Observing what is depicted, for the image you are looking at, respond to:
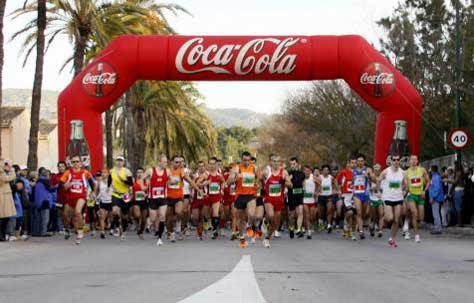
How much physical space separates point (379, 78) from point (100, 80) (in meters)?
7.55

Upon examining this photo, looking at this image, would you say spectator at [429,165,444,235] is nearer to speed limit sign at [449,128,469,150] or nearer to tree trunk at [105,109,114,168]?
speed limit sign at [449,128,469,150]

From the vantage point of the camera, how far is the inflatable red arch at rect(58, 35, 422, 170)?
25734 millimetres

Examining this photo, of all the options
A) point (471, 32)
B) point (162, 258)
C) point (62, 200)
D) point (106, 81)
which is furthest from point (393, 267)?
point (471, 32)

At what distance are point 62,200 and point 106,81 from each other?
390 centimetres

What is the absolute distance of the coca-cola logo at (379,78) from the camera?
2559 centimetres

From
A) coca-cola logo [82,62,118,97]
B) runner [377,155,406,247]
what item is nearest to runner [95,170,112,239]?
coca-cola logo [82,62,118,97]

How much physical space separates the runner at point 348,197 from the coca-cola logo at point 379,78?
310 cm

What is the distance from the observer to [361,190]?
22250mm

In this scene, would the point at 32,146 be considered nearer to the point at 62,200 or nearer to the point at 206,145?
the point at 62,200

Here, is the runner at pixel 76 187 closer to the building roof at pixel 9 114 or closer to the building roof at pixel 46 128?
the building roof at pixel 9 114

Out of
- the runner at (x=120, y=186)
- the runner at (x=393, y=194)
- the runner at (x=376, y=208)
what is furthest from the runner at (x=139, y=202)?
the runner at (x=393, y=194)

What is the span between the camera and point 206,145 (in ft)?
164

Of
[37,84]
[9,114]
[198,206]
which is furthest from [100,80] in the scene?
[9,114]

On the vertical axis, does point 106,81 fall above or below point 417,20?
below
